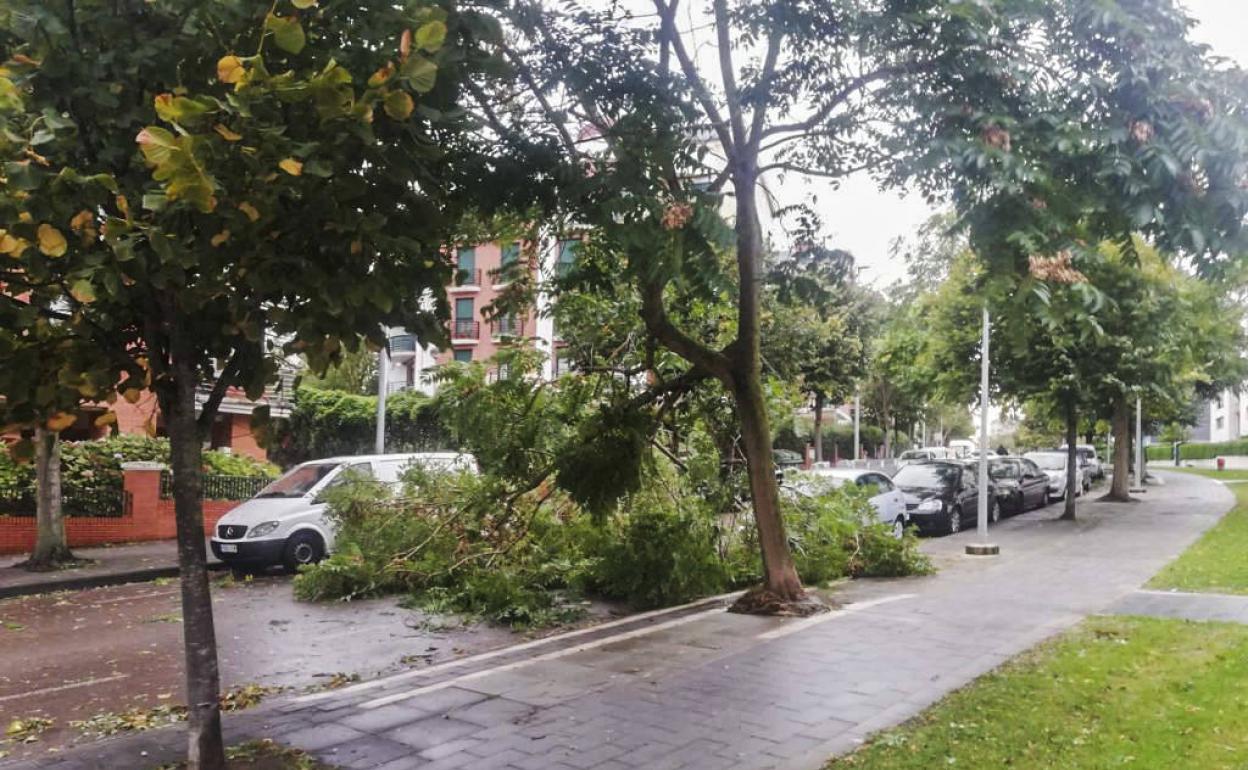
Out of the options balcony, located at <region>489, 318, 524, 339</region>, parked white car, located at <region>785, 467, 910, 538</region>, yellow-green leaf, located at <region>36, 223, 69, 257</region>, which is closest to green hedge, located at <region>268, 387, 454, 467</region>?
parked white car, located at <region>785, 467, 910, 538</region>

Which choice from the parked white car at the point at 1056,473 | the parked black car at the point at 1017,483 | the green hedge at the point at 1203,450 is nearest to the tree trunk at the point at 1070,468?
the parked black car at the point at 1017,483

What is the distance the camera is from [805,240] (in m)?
10.5

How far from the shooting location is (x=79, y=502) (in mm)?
16797

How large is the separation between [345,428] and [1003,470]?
19503mm

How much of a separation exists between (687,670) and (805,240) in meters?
5.02

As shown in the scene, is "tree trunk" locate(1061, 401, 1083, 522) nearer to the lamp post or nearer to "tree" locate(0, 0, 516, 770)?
the lamp post

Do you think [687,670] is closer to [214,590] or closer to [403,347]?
[214,590]

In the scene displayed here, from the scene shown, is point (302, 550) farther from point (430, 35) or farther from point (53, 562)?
point (430, 35)

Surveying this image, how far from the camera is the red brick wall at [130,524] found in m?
15.8

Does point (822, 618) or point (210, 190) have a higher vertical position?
point (210, 190)

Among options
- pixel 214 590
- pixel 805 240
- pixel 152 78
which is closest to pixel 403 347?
pixel 214 590

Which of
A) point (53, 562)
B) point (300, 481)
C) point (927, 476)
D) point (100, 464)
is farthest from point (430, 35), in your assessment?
point (927, 476)

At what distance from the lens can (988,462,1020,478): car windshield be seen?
2411 cm

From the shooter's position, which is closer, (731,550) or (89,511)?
(731,550)
